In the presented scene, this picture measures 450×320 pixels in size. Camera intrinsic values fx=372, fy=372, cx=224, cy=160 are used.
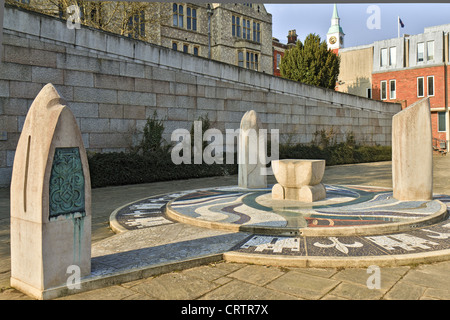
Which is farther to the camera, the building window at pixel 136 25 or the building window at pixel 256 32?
the building window at pixel 256 32

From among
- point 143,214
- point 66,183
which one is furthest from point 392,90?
point 66,183

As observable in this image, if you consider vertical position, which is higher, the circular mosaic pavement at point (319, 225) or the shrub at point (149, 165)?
the shrub at point (149, 165)

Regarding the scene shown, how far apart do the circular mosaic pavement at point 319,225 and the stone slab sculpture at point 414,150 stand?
0.34 metres

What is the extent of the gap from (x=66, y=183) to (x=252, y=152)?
762cm

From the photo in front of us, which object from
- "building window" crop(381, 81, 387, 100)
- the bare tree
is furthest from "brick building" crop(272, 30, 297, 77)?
the bare tree

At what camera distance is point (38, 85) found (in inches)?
472

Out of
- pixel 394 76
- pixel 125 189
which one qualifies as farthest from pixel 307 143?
pixel 394 76

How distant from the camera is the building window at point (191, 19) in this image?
32.8 meters

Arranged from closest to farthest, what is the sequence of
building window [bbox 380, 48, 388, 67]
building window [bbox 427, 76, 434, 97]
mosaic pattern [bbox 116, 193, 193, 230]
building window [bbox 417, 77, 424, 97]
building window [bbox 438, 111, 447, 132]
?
1. mosaic pattern [bbox 116, 193, 193, 230]
2. building window [bbox 438, 111, 447, 132]
3. building window [bbox 427, 76, 434, 97]
4. building window [bbox 417, 77, 424, 97]
5. building window [bbox 380, 48, 388, 67]

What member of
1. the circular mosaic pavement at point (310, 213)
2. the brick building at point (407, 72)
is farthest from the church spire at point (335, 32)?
the circular mosaic pavement at point (310, 213)

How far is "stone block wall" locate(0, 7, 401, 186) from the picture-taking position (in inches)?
456

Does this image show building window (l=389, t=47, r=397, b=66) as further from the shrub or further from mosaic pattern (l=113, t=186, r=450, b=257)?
mosaic pattern (l=113, t=186, r=450, b=257)

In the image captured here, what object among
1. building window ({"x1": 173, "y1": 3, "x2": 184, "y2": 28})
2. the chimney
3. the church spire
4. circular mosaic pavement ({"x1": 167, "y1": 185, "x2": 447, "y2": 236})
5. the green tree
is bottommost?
circular mosaic pavement ({"x1": 167, "y1": 185, "x2": 447, "y2": 236})

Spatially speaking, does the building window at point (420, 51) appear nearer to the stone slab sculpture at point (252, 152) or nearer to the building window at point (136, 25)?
the building window at point (136, 25)
